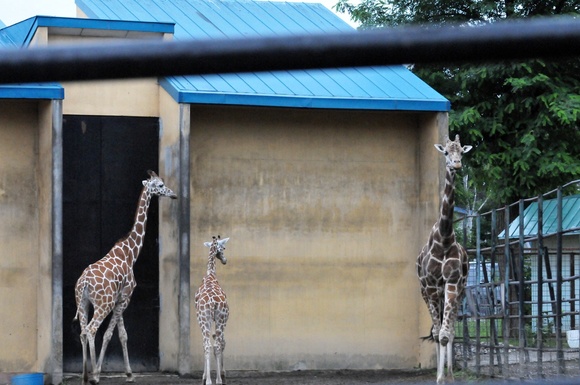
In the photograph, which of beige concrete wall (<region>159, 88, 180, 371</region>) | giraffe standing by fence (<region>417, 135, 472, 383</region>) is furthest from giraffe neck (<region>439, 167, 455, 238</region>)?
beige concrete wall (<region>159, 88, 180, 371</region>)

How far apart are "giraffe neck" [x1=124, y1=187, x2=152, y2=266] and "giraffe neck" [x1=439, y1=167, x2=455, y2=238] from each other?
365 cm

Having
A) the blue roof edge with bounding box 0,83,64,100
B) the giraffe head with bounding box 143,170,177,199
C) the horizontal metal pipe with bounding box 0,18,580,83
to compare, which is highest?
the blue roof edge with bounding box 0,83,64,100

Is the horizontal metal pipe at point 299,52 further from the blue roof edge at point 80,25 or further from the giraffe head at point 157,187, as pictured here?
the blue roof edge at point 80,25

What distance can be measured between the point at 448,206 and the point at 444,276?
0.87 metres

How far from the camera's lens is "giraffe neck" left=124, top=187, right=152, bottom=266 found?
43.9 ft

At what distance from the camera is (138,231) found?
13.4 metres

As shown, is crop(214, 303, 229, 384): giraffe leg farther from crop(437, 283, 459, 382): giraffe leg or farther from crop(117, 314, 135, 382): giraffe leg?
crop(437, 283, 459, 382): giraffe leg

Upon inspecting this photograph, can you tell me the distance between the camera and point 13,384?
12086 millimetres

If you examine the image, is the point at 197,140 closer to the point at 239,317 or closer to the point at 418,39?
the point at 239,317

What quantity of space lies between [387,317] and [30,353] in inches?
186

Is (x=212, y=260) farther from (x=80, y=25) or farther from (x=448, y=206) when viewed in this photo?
(x=80, y=25)

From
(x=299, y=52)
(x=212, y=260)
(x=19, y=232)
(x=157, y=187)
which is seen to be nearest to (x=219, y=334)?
(x=212, y=260)

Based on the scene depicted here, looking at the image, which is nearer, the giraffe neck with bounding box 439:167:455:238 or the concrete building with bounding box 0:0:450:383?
the giraffe neck with bounding box 439:167:455:238

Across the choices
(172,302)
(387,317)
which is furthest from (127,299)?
(387,317)
